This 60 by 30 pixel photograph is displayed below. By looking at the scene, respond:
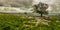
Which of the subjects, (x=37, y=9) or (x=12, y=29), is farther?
(x=37, y=9)

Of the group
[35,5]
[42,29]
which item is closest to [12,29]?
[42,29]

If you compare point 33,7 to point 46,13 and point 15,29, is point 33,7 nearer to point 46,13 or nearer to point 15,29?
point 46,13

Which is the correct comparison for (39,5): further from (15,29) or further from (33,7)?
(15,29)

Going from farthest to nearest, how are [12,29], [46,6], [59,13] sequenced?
[59,13], [46,6], [12,29]

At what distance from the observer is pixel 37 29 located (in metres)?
12.0

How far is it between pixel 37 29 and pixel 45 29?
0.70 m

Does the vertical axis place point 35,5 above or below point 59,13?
above

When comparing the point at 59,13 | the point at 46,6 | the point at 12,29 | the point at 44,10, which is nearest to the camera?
the point at 12,29

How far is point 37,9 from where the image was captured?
2686 cm

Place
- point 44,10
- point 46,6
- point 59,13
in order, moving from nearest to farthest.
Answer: point 46,6, point 44,10, point 59,13

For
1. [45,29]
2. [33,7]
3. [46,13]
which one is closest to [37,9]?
[33,7]

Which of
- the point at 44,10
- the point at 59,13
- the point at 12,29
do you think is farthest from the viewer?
the point at 59,13

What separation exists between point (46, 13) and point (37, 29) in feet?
42.6

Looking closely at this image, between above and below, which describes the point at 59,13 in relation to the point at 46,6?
below
